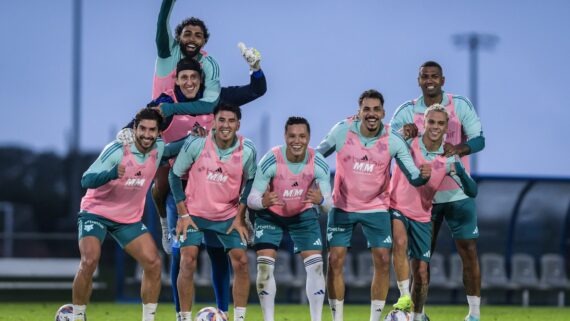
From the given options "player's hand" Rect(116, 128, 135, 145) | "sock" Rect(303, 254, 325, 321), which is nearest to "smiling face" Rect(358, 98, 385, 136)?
"sock" Rect(303, 254, 325, 321)

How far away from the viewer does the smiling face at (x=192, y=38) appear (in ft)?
39.7

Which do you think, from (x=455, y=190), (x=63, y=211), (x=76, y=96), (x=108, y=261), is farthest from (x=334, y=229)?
(x=63, y=211)

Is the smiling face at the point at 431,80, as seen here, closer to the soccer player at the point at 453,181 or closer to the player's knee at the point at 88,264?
the soccer player at the point at 453,181

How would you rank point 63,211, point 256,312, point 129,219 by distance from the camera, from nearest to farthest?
1. point 129,219
2. point 256,312
3. point 63,211

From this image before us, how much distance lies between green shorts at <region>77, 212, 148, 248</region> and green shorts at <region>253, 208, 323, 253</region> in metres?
1.14

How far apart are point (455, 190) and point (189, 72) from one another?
306cm

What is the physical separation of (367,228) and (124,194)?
7.91ft

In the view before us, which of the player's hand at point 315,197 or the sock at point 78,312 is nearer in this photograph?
the sock at point 78,312

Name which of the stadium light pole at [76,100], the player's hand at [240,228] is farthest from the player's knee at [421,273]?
the stadium light pole at [76,100]

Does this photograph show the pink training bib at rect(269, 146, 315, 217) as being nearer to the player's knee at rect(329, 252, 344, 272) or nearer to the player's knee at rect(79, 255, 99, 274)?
the player's knee at rect(329, 252, 344, 272)

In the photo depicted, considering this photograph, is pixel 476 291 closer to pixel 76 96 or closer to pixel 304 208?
pixel 304 208

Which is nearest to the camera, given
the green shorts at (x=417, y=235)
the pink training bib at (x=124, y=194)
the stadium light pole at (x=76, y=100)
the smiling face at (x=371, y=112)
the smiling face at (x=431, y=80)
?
the pink training bib at (x=124, y=194)

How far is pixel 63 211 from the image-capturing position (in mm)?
52500

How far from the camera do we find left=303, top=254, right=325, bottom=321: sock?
37.6 ft
